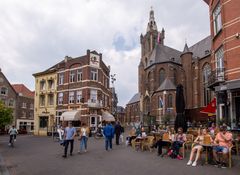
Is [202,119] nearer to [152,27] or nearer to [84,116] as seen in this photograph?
[84,116]

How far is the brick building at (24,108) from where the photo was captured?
180ft

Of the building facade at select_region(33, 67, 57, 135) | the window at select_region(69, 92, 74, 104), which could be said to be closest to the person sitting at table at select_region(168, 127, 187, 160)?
the window at select_region(69, 92, 74, 104)

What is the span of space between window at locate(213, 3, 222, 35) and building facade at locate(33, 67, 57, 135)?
25.2m

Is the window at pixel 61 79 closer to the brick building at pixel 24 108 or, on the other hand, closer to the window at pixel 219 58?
the brick building at pixel 24 108

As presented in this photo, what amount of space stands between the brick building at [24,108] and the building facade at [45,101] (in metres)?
17.3

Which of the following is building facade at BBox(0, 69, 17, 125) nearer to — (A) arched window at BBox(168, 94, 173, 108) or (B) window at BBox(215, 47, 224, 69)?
(A) arched window at BBox(168, 94, 173, 108)

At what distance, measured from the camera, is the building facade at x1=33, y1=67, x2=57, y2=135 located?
36947 mm

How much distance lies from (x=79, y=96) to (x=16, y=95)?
26.2 metres

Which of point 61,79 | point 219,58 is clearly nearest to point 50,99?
point 61,79

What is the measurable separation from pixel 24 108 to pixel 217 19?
49.8 meters

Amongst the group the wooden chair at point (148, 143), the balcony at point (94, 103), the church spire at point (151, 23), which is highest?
the church spire at point (151, 23)

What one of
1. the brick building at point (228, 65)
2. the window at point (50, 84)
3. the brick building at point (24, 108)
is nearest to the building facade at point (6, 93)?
the brick building at point (24, 108)

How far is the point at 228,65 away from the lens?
55.2 ft

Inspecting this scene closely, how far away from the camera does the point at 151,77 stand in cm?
5762
